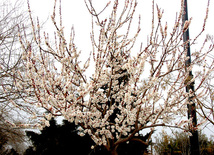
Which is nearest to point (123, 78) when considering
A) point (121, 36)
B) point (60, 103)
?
point (121, 36)

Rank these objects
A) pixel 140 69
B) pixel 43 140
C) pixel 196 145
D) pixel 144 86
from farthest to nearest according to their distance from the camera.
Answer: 1. pixel 43 140
2. pixel 196 145
3. pixel 144 86
4. pixel 140 69

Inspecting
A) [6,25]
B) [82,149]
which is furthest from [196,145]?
[6,25]

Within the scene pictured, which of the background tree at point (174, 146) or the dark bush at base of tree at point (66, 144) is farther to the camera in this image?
the background tree at point (174, 146)

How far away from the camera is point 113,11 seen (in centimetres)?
372

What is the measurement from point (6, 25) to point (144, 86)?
7524 millimetres

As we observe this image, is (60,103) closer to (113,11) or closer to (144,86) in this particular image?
(144,86)

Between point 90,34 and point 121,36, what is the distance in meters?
0.73

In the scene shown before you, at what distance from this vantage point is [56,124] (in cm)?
502

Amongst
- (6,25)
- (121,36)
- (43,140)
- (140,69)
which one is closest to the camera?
(140,69)

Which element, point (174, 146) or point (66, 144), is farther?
point (174, 146)

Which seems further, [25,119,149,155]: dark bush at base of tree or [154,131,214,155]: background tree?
[154,131,214,155]: background tree

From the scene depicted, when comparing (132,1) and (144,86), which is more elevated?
(132,1)

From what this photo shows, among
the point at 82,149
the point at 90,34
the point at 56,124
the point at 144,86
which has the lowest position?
the point at 82,149

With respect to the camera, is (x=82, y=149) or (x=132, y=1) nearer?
(x=132, y=1)
